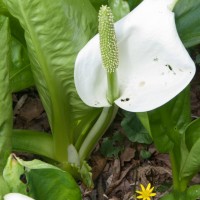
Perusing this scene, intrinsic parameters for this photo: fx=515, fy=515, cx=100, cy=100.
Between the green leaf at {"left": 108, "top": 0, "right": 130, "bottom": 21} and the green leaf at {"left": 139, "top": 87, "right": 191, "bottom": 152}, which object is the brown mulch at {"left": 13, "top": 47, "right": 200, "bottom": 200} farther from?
the green leaf at {"left": 108, "top": 0, "right": 130, "bottom": 21}

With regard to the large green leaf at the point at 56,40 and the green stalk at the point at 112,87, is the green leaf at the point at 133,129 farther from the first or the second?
the green stalk at the point at 112,87

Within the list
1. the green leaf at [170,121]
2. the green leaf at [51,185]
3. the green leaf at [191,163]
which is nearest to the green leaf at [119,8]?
the green leaf at [170,121]

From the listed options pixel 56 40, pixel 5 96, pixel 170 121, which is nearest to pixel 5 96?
pixel 5 96

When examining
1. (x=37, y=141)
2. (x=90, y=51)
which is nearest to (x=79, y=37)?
(x=90, y=51)

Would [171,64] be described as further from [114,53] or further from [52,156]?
[52,156]

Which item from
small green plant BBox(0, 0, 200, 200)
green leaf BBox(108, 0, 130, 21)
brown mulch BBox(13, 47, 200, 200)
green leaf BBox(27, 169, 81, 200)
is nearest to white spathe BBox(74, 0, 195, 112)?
small green plant BBox(0, 0, 200, 200)

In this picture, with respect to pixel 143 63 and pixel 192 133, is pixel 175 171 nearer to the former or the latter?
pixel 192 133

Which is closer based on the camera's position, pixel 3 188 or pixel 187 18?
pixel 3 188

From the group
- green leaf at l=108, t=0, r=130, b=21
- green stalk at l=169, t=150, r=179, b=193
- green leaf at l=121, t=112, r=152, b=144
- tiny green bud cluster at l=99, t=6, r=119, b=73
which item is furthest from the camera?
green leaf at l=121, t=112, r=152, b=144
